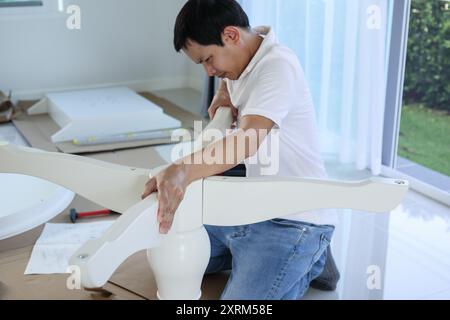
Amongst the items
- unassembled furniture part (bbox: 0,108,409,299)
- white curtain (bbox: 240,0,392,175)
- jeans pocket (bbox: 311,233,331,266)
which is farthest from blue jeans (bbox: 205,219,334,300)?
white curtain (bbox: 240,0,392,175)

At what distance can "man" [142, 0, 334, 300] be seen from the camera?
1494mm

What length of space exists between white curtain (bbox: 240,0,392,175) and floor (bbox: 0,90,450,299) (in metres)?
0.34

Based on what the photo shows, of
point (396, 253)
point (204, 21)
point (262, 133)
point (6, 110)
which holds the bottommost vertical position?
point (396, 253)

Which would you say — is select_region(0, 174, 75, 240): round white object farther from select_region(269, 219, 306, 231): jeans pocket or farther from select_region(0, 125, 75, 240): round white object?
select_region(269, 219, 306, 231): jeans pocket

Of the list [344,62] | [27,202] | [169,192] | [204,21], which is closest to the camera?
[169,192]

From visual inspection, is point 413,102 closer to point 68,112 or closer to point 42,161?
point 68,112

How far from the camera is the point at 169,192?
128cm

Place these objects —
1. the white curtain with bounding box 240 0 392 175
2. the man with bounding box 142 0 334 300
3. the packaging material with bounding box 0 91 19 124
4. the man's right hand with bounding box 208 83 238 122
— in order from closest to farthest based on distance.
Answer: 1. the man with bounding box 142 0 334 300
2. the man's right hand with bounding box 208 83 238 122
3. the white curtain with bounding box 240 0 392 175
4. the packaging material with bounding box 0 91 19 124

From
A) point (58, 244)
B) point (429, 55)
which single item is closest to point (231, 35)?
point (58, 244)

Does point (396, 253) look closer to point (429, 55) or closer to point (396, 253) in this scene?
point (396, 253)

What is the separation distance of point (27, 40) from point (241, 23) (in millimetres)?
2408

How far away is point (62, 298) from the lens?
1.71 m

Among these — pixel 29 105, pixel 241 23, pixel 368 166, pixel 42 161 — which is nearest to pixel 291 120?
pixel 241 23

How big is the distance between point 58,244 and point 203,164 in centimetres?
82
